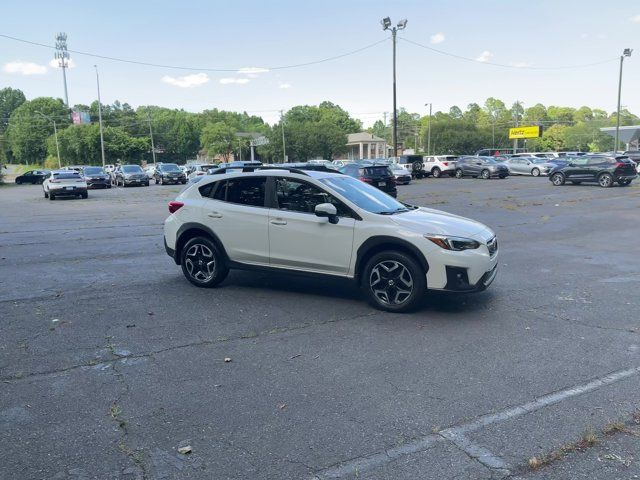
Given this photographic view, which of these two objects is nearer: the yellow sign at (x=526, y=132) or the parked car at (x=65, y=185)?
the parked car at (x=65, y=185)

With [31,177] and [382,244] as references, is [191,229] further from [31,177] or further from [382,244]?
[31,177]

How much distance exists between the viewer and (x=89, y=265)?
30.1ft

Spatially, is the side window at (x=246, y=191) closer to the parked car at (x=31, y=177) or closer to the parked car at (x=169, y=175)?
the parked car at (x=169, y=175)

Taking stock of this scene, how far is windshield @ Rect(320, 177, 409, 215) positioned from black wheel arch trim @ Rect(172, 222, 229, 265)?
169cm

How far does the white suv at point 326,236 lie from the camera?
5.88 meters

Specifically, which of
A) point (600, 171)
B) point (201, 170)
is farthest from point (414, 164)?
point (201, 170)

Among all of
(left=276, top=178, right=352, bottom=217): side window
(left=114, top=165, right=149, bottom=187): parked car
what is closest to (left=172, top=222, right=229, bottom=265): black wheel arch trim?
(left=276, top=178, right=352, bottom=217): side window

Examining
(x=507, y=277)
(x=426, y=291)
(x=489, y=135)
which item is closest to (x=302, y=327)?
(x=426, y=291)

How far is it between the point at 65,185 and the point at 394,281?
25045mm

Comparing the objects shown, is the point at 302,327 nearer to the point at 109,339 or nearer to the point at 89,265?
the point at 109,339

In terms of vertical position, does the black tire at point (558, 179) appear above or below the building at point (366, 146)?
below

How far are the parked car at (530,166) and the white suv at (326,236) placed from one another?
3646 centimetres

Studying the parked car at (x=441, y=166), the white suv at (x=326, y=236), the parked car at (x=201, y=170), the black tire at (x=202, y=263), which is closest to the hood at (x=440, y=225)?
the white suv at (x=326, y=236)

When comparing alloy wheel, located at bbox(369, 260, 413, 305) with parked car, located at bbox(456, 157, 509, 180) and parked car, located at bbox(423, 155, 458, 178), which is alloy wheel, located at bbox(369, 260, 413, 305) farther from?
parked car, located at bbox(423, 155, 458, 178)
